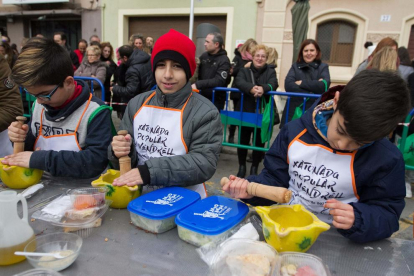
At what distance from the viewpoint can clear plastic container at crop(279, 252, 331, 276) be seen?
3.04 feet

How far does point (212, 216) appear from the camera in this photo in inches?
44.7

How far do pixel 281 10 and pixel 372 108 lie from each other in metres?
9.06

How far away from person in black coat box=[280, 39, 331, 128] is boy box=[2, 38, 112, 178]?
3.10 metres

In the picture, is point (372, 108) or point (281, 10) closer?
point (372, 108)

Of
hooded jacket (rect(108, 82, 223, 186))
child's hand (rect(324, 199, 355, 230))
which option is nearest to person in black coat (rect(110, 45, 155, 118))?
hooded jacket (rect(108, 82, 223, 186))

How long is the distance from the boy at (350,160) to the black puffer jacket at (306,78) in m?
2.85

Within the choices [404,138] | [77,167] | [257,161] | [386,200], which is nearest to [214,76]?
[257,161]

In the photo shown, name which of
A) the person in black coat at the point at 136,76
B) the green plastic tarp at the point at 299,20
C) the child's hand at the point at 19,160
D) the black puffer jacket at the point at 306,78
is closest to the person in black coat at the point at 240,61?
the green plastic tarp at the point at 299,20

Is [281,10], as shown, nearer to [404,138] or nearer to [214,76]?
[214,76]

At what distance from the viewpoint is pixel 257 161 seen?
4.34 metres

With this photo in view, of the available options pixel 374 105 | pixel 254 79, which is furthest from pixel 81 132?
pixel 254 79

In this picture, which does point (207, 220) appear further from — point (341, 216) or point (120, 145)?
point (120, 145)

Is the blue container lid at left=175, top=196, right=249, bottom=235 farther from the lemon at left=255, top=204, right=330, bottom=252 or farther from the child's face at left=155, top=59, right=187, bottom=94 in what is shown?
the child's face at left=155, top=59, right=187, bottom=94

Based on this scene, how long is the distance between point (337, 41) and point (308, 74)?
5912 millimetres
